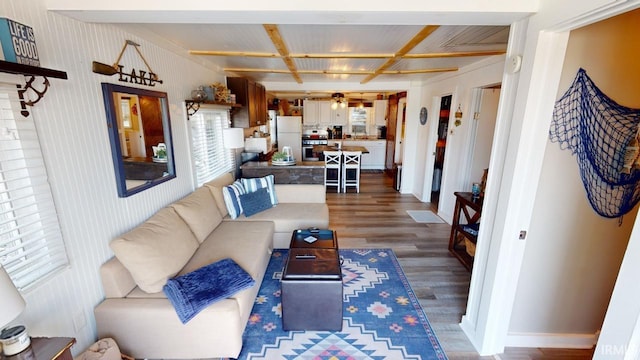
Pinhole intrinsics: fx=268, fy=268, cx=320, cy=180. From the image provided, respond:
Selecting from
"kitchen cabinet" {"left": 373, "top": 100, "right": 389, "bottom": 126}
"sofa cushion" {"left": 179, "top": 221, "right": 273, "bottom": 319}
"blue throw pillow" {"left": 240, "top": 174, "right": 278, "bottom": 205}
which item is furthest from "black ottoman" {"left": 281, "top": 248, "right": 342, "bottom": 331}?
"kitchen cabinet" {"left": 373, "top": 100, "right": 389, "bottom": 126}

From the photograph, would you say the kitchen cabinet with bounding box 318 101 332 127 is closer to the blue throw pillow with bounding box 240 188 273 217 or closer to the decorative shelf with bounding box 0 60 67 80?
the blue throw pillow with bounding box 240 188 273 217

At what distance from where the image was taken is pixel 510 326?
1971 mm

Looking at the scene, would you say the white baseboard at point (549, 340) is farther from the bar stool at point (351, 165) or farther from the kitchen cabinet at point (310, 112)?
the kitchen cabinet at point (310, 112)

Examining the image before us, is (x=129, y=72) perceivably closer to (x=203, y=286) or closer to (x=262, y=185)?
(x=203, y=286)

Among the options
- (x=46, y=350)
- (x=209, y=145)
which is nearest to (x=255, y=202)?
(x=209, y=145)

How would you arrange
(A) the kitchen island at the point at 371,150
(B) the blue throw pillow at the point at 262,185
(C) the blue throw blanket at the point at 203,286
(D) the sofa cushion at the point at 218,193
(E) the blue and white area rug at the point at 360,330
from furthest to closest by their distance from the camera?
1. (A) the kitchen island at the point at 371,150
2. (B) the blue throw pillow at the point at 262,185
3. (D) the sofa cushion at the point at 218,193
4. (E) the blue and white area rug at the point at 360,330
5. (C) the blue throw blanket at the point at 203,286

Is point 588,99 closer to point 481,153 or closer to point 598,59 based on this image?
point 598,59

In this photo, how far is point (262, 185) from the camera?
356 cm

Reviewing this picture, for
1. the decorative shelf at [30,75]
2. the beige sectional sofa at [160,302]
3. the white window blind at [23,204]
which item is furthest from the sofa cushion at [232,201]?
the decorative shelf at [30,75]

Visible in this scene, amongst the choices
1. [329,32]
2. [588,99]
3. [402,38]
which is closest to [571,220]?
[588,99]

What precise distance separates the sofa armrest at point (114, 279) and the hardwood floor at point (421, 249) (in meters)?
2.29

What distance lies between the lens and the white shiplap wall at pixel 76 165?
1428 millimetres

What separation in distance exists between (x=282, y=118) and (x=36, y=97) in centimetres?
615

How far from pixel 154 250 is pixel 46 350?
79 cm
